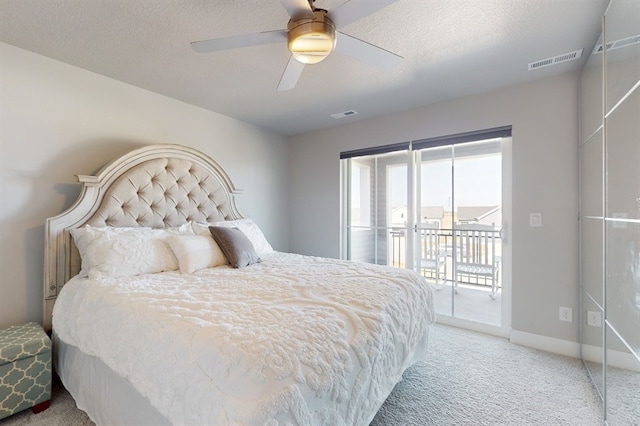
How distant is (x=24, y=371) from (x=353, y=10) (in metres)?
2.72

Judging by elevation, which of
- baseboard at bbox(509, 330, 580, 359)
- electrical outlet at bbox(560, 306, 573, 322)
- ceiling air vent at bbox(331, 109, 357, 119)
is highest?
ceiling air vent at bbox(331, 109, 357, 119)

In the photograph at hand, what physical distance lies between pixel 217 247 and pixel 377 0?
2.01 meters

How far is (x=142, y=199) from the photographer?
8.22 ft

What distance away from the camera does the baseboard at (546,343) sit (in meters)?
2.41

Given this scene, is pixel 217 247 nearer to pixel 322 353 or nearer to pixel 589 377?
pixel 322 353

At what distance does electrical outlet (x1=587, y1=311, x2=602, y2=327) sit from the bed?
1079 mm

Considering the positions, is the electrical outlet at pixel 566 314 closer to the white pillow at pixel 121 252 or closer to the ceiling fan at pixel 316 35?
the ceiling fan at pixel 316 35

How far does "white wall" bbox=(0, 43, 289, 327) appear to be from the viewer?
2.00 m

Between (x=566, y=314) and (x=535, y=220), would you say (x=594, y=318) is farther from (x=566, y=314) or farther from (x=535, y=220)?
(x=535, y=220)

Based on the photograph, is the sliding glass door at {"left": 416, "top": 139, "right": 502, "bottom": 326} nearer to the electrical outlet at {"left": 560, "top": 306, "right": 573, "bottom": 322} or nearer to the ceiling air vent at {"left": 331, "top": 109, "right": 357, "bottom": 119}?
the electrical outlet at {"left": 560, "top": 306, "right": 573, "bottom": 322}

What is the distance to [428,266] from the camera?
343 centimetres

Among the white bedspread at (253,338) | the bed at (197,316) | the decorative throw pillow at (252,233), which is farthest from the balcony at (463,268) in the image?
the decorative throw pillow at (252,233)

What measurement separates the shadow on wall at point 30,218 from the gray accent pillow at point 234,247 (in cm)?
118

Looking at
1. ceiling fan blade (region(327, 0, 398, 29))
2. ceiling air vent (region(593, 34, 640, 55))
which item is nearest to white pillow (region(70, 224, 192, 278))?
ceiling fan blade (region(327, 0, 398, 29))
